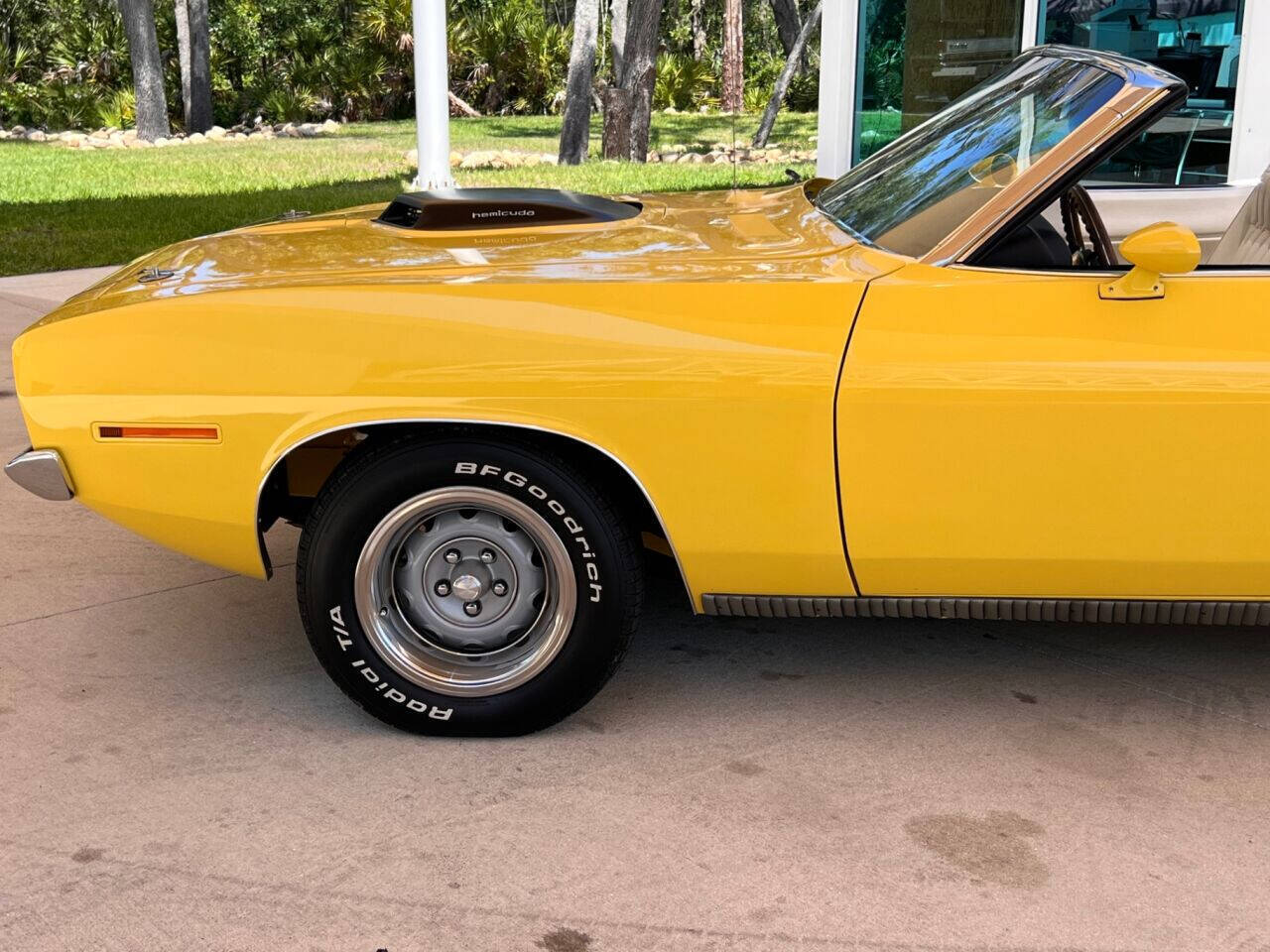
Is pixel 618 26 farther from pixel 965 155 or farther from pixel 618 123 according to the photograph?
pixel 965 155

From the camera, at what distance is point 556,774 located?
3203 mm

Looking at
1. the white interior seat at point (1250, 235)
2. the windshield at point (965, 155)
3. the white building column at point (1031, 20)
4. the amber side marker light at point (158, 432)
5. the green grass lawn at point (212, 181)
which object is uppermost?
the white building column at point (1031, 20)

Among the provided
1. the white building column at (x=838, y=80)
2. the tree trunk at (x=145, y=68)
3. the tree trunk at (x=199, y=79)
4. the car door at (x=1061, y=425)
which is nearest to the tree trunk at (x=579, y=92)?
the tree trunk at (x=145, y=68)

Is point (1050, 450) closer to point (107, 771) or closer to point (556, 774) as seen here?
point (556, 774)

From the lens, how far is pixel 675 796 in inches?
122

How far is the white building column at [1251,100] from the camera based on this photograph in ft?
32.2

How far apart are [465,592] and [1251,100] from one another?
27.8ft

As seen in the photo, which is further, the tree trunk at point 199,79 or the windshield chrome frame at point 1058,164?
the tree trunk at point 199,79

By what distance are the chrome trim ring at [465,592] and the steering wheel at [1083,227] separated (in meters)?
1.60

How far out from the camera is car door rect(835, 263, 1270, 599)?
2.93 metres

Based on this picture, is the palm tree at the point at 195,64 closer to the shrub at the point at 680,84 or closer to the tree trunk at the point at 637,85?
the shrub at the point at 680,84

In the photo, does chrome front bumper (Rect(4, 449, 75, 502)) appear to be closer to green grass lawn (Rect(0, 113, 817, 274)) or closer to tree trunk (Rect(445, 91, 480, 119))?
green grass lawn (Rect(0, 113, 817, 274))

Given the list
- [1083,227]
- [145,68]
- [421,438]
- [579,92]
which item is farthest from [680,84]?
[421,438]

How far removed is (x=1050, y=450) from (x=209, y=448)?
174cm
